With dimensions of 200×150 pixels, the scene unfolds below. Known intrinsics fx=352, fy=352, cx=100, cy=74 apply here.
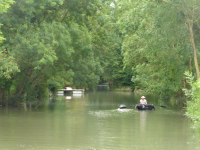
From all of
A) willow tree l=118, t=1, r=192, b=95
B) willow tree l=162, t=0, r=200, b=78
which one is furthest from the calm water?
willow tree l=162, t=0, r=200, b=78

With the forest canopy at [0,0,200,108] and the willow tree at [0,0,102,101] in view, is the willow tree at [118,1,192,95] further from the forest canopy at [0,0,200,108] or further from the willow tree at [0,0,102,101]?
the willow tree at [0,0,102,101]

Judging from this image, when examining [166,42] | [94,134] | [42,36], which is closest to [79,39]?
[42,36]

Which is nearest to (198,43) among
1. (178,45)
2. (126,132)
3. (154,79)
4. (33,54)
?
(178,45)

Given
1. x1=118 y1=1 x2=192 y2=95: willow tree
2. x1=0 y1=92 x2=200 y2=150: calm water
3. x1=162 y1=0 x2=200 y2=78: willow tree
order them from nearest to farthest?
x1=0 y1=92 x2=200 y2=150: calm water, x1=162 y1=0 x2=200 y2=78: willow tree, x1=118 y1=1 x2=192 y2=95: willow tree

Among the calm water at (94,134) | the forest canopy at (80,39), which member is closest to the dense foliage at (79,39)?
the forest canopy at (80,39)

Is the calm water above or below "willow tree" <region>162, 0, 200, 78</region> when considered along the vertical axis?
below

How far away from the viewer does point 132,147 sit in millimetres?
14305

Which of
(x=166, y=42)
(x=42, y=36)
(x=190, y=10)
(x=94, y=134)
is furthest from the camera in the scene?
(x=42, y=36)

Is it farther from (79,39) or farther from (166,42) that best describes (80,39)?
(166,42)

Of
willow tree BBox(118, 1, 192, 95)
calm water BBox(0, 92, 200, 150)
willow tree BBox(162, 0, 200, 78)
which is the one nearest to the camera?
calm water BBox(0, 92, 200, 150)

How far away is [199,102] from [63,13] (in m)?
20.7

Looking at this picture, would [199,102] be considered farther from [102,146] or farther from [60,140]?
[60,140]

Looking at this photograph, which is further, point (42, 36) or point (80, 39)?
point (80, 39)

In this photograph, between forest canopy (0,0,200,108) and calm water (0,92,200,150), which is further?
forest canopy (0,0,200,108)
